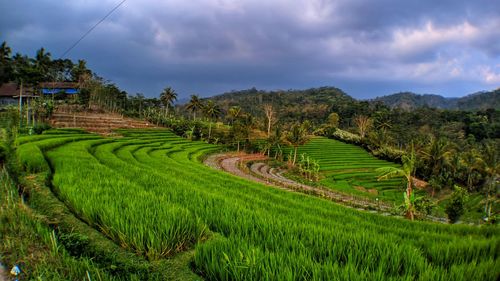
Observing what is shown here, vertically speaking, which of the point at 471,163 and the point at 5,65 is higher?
the point at 5,65

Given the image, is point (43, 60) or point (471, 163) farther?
point (43, 60)

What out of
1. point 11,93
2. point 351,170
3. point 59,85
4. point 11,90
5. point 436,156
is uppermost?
point 59,85

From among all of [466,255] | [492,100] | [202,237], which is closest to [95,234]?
[202,237]

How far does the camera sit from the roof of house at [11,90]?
57.6m

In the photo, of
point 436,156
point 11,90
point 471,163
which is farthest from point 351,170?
point 11,90

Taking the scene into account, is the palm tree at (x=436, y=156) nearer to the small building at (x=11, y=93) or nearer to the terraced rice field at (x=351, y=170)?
the terraced rice field at (x=351, y=170)

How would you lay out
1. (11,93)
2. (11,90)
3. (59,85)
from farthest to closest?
(59,85) → (11,90) → (11,93)

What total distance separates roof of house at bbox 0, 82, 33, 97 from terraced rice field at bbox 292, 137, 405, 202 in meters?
52.1

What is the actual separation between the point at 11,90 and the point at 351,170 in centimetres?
6546

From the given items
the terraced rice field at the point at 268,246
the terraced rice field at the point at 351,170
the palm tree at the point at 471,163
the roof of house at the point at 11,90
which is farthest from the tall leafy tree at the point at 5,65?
the palm tree at the point at 471,163

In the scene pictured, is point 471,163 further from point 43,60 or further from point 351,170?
point 43,60

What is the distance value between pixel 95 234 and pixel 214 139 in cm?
5244

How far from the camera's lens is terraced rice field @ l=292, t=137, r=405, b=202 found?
35.2 metres

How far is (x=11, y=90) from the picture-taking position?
2383 inches
